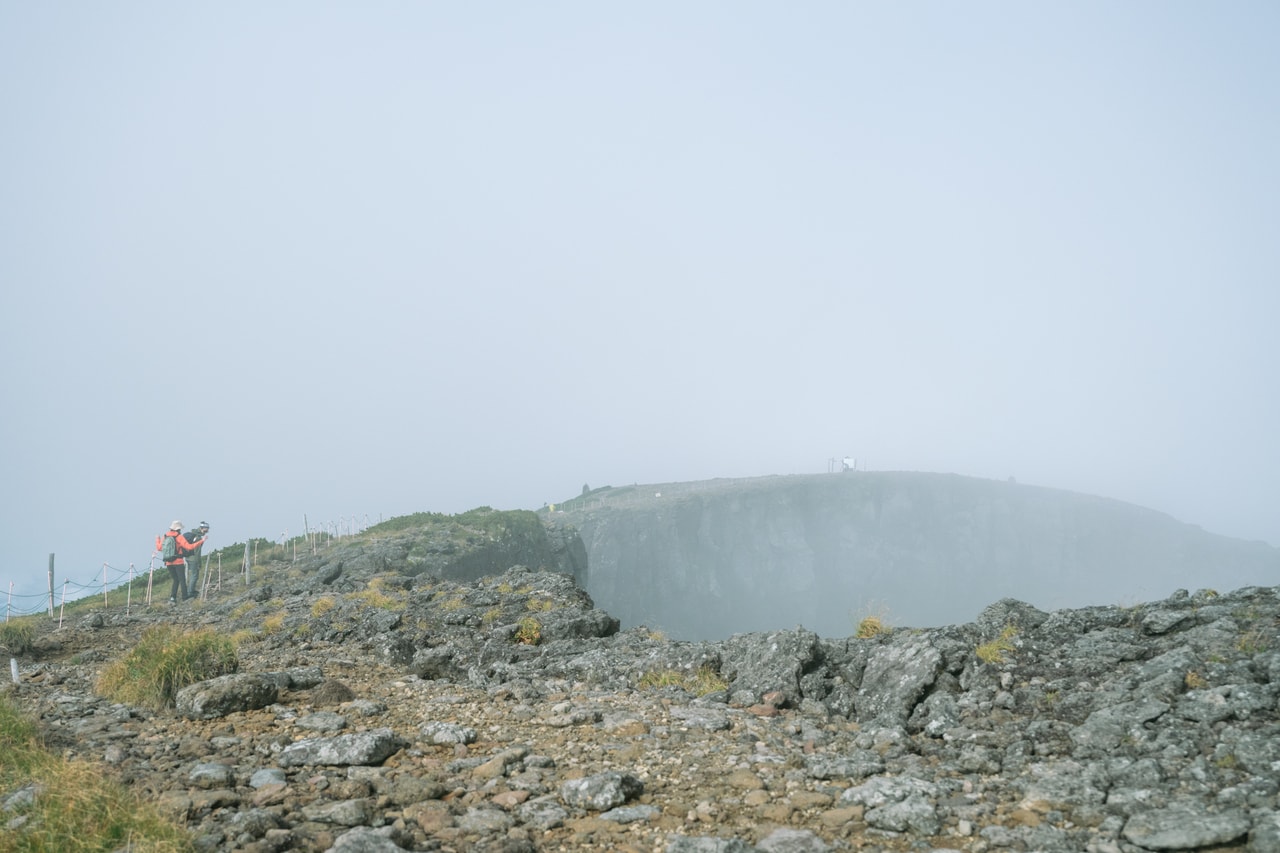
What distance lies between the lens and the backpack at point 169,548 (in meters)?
26.7

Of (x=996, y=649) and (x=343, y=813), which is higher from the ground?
(x=996, y=649)

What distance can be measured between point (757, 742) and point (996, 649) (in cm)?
367

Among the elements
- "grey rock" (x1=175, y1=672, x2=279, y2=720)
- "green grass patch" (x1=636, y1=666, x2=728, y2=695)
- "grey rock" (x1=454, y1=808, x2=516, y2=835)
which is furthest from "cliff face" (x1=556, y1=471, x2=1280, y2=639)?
"grey rock" (x1=454, y1=808, x2=516, y2=835)

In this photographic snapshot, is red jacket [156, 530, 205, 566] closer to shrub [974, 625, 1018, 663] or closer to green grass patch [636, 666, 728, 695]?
green grass patch [636, 666, 728, 695]

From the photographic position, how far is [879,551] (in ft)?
289

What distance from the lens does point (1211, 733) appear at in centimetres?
662

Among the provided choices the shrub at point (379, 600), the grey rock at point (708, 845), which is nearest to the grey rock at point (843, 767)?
the grey rock at point (708, 845)

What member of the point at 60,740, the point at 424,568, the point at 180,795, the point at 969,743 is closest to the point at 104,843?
the point at 180,795

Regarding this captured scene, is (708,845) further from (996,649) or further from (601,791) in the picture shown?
(996,649)

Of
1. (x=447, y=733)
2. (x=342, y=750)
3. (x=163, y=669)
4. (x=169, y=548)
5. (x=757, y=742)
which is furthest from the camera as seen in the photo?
(x=169, y=548)

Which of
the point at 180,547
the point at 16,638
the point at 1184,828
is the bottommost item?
the point at 16,638

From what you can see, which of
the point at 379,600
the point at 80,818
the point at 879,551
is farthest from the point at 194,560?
the point at 879,551

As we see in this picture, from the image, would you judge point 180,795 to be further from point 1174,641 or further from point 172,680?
point 1174,641

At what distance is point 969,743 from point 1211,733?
6.91 feet
